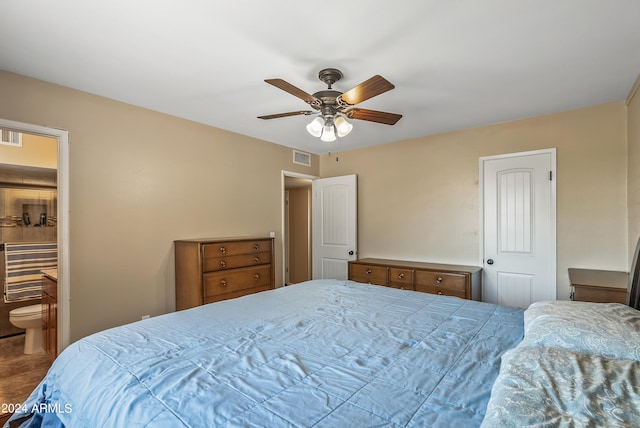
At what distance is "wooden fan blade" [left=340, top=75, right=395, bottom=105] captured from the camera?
1.78 meters

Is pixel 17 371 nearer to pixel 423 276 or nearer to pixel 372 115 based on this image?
pixel 372 115

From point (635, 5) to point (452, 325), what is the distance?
188 cm

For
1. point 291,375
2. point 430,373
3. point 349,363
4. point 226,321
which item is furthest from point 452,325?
point 226,321

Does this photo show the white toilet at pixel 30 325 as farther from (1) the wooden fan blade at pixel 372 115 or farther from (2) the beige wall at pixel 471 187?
(2) the beige wall at pixel 471 187

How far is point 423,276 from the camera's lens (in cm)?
342

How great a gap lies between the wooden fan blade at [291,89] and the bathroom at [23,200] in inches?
112

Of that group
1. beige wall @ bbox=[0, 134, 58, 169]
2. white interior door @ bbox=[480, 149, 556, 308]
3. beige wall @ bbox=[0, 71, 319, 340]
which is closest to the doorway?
beige wall @ bbox=[0, 71, 319, 340]

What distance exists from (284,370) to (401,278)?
8.79 feet

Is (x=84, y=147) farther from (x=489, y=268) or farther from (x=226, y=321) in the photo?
(x=489, y=268)

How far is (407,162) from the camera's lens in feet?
13.4

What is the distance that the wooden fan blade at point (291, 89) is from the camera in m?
1.78

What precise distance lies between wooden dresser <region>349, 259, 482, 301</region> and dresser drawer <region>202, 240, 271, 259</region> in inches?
49.0

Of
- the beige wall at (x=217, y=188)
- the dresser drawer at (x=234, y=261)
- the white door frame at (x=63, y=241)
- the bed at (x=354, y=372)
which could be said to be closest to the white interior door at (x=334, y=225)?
the beige wall at (x=217, y=188)

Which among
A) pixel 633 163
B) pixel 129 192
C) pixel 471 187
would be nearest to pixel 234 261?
pixel 129 192
